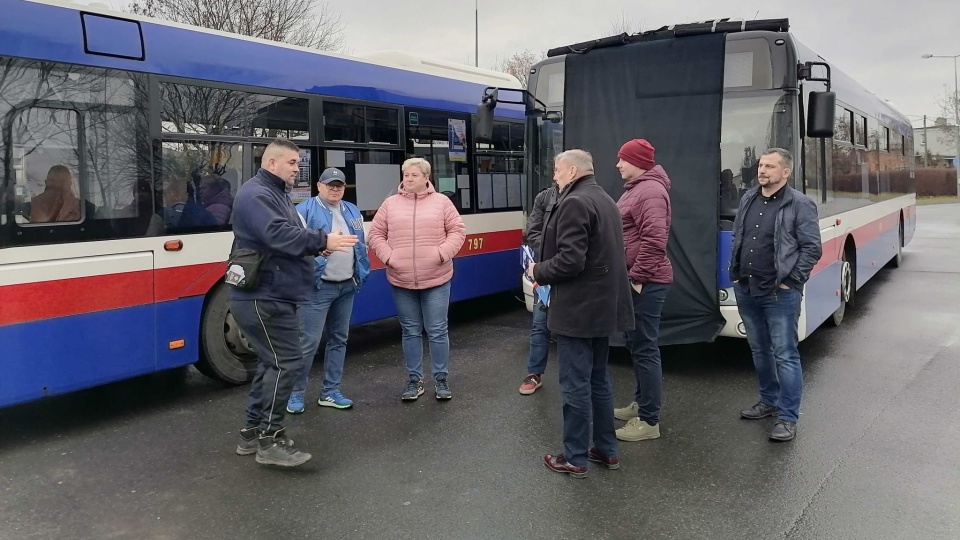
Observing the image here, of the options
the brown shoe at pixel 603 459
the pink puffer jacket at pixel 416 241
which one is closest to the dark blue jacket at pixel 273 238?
the pink puffer jacket at pixel 416 241

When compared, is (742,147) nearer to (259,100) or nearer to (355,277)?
(355,277)

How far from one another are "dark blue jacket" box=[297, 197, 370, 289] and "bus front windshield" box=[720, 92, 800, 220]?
3.05 meters

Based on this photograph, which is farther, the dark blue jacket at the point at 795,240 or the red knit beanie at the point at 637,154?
the red knit beanie at the point at 637,154

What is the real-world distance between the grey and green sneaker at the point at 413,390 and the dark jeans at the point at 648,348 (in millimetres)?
1800

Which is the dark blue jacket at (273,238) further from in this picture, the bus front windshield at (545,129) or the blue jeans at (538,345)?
the bus front windshield at (545,129)

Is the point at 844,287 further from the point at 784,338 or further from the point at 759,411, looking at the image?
the point at 784,338

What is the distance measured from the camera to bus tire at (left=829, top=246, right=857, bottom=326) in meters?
8.92

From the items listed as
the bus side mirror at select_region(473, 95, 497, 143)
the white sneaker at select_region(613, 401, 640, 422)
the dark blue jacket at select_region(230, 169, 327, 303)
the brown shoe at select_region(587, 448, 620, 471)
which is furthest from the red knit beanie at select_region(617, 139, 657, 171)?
the bus side mirror at select_region(473, 95, 497, 143)

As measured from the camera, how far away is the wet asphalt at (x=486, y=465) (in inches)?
154

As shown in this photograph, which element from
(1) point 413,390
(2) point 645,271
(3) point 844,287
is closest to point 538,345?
(1) point 413,390

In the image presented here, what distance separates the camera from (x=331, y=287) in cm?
565

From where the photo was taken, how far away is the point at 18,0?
4.95 metres

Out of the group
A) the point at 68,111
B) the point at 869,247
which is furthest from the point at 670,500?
the point at 869,247

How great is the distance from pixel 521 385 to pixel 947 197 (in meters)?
55.8
